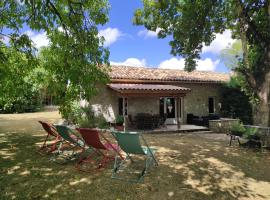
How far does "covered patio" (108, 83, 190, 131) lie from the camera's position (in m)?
17.4

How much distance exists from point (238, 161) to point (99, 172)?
4757 millimetres

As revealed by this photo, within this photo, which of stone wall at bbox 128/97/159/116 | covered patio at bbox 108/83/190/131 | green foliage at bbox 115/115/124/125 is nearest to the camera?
covered patio at bbox 108/83/190/131

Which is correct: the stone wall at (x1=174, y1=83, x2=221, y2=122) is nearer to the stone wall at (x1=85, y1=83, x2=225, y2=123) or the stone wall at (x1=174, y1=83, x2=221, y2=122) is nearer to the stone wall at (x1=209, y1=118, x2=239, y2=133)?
the stone wall at (x1=85, y1=83, x2=225, y2=123)

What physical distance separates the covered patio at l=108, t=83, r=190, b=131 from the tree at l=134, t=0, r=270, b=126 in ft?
8.56

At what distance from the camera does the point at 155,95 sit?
18.2 m

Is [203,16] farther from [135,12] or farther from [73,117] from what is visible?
[73,117]

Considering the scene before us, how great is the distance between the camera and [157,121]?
58.1ft

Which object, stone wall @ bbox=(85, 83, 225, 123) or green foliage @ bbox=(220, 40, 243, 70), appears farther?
green foliage @ bbox=(220, 40, 243, 70)

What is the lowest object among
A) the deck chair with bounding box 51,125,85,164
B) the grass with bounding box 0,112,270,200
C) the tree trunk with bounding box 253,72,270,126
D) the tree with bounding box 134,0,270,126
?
the grass with bounding box 0,112,270,200

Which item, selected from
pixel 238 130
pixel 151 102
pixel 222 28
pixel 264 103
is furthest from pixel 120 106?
pixel 264 103

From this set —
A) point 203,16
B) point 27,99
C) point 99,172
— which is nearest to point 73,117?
point 203,16

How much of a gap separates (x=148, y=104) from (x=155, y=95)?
2060 mm

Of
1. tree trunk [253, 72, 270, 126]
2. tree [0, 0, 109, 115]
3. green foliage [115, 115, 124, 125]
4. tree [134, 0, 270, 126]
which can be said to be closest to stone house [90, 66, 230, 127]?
green foliage [115, 115, 124, 125]

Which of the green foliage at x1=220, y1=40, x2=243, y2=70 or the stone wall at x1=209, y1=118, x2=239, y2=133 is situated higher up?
the green foliage at x1=220, y1=40, x2=243, y2=70
